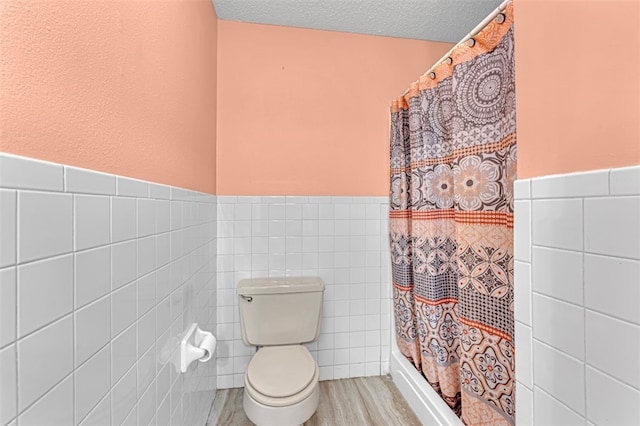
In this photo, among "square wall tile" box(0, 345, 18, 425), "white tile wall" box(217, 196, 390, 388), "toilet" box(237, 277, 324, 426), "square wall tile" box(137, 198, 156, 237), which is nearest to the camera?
"square wall tile" box(0, 345, 18, 425)

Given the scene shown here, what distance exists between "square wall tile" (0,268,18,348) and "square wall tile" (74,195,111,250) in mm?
140

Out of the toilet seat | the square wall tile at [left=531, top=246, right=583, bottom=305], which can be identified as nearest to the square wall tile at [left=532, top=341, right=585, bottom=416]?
the square wall tile at [left=531, top=246, right=583, bottom=305]

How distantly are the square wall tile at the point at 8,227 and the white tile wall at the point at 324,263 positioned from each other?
56.2 inches

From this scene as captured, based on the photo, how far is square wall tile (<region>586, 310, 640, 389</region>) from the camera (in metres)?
0.55

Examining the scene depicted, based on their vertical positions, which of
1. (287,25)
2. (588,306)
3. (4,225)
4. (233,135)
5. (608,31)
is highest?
(287,25)

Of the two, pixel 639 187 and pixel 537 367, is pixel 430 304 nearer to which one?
pixel 537 367

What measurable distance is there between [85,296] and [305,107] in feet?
5.36

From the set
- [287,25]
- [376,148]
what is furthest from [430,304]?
[287,25]

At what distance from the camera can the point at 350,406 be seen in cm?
164

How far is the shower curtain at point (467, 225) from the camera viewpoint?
1062 mm

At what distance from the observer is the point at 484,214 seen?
1.12 m

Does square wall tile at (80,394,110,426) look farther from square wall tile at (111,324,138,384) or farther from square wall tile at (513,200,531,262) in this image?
square wall tile at (513,200,531,262)

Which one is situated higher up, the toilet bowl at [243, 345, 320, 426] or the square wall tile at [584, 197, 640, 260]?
the square wall tile at [584, 197, 640, 260]

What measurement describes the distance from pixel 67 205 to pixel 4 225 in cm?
12
